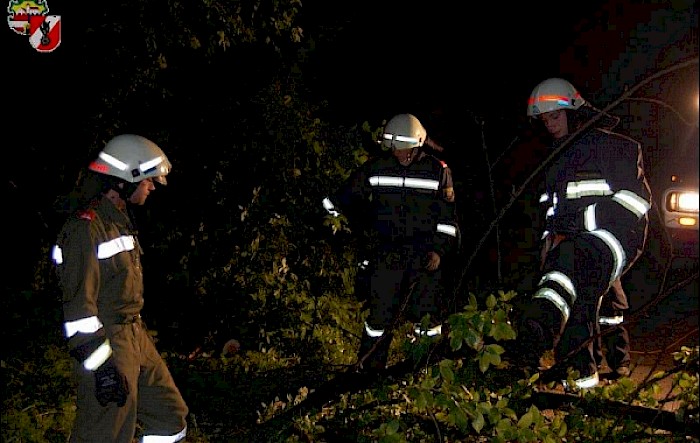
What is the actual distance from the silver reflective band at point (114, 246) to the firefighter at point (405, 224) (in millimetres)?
2174

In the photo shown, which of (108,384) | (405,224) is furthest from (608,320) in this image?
(108,384)

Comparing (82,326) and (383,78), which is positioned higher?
(383,78)

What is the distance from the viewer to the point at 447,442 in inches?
171

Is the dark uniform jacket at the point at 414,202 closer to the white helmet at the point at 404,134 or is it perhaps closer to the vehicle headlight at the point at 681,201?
the white helmet at the point at 404,134

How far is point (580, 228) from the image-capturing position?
450cm

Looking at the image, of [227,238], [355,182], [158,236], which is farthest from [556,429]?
[158,236]

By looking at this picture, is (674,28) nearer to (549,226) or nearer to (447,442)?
(549,226)

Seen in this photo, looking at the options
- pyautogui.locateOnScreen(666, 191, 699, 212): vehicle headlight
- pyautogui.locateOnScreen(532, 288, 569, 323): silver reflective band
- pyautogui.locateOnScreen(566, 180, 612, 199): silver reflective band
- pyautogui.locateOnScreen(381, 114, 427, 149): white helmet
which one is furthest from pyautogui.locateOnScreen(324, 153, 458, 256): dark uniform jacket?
pyautogui.locateOnScreen(666, 191, 699, 212): vehicle headlight

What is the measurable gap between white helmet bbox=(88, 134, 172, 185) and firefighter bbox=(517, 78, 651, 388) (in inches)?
80.7

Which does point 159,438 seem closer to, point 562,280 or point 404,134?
point 562,280

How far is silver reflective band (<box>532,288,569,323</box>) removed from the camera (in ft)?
13.3

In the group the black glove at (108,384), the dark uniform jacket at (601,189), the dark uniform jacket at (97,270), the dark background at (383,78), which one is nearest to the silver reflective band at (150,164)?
the dark uniform jacket at (97,270)

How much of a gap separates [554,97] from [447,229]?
3.89ft

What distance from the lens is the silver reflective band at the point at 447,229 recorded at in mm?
5430
